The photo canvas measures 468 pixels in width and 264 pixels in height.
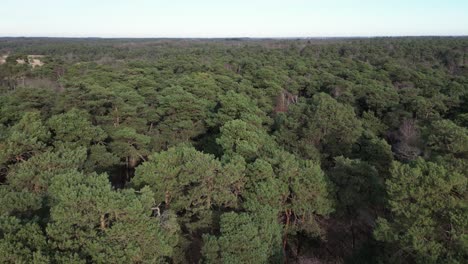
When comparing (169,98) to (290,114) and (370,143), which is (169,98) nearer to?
(290,114)

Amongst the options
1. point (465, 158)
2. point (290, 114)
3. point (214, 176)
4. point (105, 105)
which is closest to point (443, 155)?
point (465, 158)

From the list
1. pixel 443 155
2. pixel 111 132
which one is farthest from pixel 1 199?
pixel 443 155

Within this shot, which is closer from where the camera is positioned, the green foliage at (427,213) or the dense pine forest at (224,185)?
the dense pine forest at (224,185)

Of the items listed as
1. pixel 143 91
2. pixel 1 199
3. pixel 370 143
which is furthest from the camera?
pixel 143 91

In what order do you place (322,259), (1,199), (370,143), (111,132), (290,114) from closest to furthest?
(1,199) < (322,259) < (370,143) < (111,132) < (290,114)

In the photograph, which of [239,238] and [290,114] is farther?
[290,114]

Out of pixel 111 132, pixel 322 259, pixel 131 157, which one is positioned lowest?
pixel 322 259

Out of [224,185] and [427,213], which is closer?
[427,213]

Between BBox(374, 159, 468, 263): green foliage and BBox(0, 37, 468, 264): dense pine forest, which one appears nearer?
BBox(0, 37, 468, 264): dense pine forest

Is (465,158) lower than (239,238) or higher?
higher

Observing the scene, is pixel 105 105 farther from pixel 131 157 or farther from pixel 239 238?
pixel 239 238
